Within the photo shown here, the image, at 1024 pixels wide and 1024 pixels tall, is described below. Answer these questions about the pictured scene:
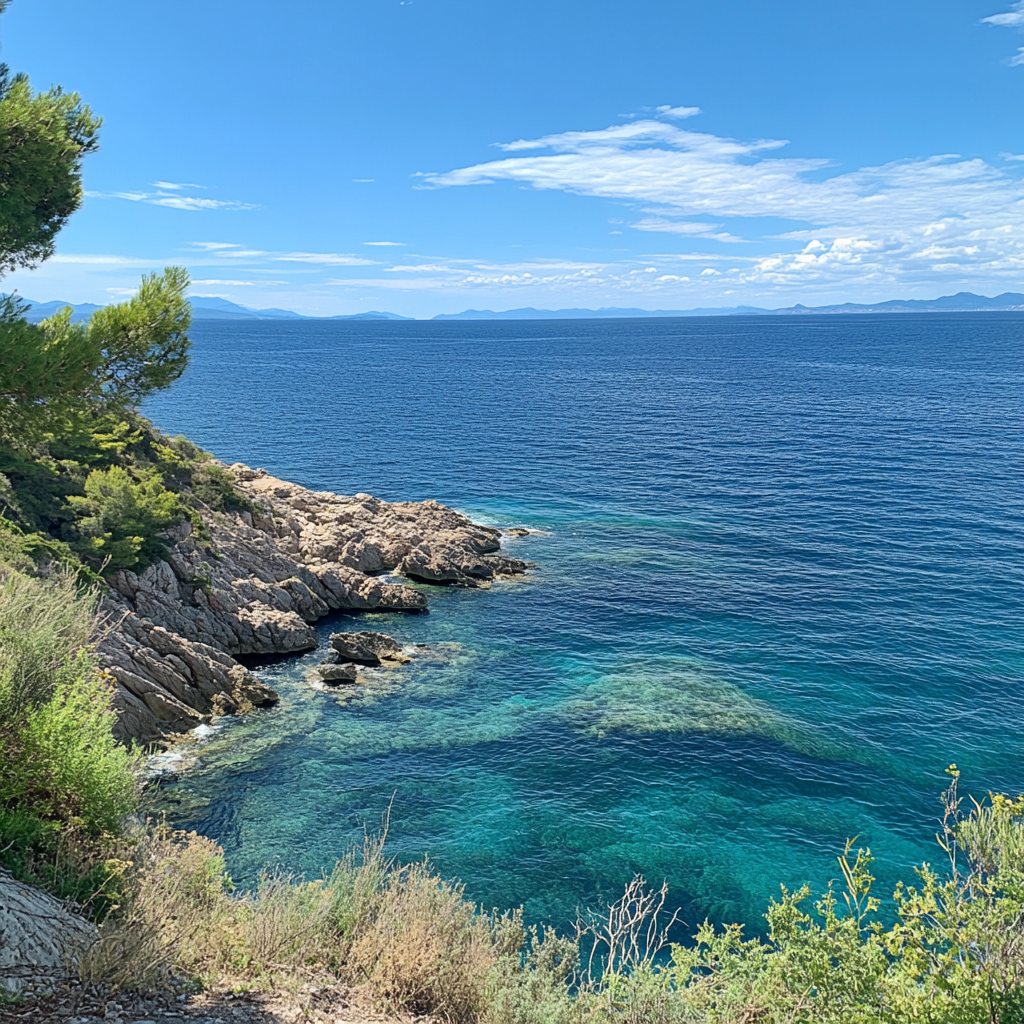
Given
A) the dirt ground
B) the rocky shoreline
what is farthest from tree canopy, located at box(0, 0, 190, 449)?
the rocky shoreline

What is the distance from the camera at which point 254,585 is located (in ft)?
139

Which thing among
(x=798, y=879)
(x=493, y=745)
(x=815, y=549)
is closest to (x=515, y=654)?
(x=493, y=745)

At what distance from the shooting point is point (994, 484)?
65938 mm

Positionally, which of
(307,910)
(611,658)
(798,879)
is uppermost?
(307,910)

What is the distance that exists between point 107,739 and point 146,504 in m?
27.6

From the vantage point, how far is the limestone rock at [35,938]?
10227mm

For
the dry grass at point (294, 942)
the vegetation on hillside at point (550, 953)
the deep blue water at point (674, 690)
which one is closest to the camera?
the vegetation on hillside at point (550, 953)

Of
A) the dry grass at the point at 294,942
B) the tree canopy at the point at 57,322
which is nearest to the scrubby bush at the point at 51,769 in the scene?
the dry grass at the point at 294,942

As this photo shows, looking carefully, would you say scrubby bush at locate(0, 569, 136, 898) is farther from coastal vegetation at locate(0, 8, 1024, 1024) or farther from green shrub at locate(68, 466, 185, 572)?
green shrub at locate(68, 466, 185, 572)

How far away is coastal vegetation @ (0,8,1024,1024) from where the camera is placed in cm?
1059

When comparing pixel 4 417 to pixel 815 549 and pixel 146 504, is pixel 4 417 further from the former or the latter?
pixel 815 549

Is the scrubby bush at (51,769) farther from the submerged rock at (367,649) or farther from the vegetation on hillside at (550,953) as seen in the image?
the submerged rock at (367,649)

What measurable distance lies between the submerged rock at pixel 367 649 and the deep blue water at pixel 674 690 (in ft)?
5.78

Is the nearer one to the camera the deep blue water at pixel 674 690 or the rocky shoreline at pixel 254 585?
the deep blue water at pixel 674 690
